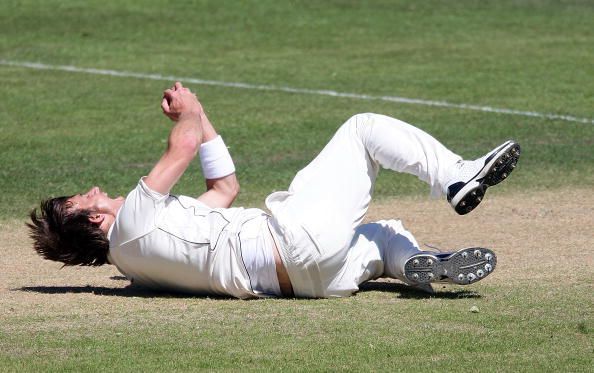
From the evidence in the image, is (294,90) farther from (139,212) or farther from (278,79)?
(139,212)

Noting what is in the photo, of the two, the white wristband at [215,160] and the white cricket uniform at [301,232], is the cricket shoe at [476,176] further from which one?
the white wristband at [215,160]

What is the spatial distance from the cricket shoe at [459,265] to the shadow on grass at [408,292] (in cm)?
30

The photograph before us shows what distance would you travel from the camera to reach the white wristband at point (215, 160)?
7137mm

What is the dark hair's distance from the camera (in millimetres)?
6578

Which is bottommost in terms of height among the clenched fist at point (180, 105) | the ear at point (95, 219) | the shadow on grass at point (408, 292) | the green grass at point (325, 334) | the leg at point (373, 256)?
the shadow on grass at point (408, 292)

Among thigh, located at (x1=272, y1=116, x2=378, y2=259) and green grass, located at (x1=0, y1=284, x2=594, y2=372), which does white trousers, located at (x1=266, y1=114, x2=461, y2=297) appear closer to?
thigh, located at (x1=272, y1=116, x2=378, y2=259)

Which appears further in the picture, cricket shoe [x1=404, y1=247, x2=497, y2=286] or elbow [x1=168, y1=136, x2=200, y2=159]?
elbow [x1=168, y1=136, x2=200, y2=159]

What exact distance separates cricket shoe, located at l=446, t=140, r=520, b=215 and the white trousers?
8cm

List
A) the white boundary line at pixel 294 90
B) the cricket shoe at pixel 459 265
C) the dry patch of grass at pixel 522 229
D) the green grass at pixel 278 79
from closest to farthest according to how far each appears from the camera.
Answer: the cricket shoe at pixel 459 265
the dry patch of grass at pixel 522 229
the green grass at pixel 278 79
the white boundary line at pixel 294 90

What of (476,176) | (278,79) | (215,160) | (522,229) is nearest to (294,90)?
(278,79)

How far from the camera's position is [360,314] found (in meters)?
6.09

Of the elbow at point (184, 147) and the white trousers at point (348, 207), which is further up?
the elbow at point (184, 147)

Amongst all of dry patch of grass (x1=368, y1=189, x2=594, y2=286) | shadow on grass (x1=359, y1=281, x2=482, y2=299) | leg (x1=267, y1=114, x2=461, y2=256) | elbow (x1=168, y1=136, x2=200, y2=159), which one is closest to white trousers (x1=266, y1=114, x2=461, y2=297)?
leg (x1=267, y1=114, x2=461, y2=256)

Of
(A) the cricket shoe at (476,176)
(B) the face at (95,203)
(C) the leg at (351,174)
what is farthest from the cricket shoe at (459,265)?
(B) the face at (95,203)
